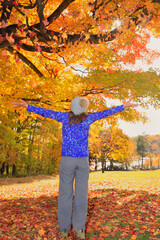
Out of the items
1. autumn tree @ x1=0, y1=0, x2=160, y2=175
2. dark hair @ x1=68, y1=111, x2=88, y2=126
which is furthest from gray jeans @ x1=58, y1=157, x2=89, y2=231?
autumn tree @ x1=0, y1=0, x2=160, y2=175

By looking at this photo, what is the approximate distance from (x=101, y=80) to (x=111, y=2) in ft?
9.10

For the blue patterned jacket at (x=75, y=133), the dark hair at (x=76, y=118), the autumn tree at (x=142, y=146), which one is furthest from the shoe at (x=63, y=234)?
the autumn tree at (x=142, y=146)

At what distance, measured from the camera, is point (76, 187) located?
3.58 metres

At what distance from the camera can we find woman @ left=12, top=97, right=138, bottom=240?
350 centimetres

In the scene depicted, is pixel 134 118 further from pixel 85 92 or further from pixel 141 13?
pixel 141 13

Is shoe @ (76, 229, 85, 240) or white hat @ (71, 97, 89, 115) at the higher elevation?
white hat @ (71, 97, 89, 115)

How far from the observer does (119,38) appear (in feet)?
19.1

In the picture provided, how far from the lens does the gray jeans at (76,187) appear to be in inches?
137

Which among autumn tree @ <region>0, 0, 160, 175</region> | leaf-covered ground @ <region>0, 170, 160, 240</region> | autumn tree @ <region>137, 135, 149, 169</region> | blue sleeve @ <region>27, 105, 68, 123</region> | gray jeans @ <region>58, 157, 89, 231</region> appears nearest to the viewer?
gray jeans @ <region>58, 157, 89, 231</region>

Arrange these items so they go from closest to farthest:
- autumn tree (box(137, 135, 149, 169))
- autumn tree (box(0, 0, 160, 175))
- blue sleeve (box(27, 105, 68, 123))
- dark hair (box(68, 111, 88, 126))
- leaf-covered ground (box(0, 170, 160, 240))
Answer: dark hair (box(68, 111, 88, 126)) < blue sleeve (box(27, 105, 68, 123)) < leaf-covered ground (box(0, 170, 160, 240)) < autumn tree (box(0, 0, 160, 175)) < autumn tree (box(137, 135, 149, 169))

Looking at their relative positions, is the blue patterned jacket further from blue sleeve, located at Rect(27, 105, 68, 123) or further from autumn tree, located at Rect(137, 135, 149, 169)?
autumn tree, located at Rect(137, 135, 149, 169)

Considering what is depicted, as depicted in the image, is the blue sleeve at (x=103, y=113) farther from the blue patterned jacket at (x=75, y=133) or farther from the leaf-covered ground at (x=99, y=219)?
the leaf-covered ground at (x=99, y=219)

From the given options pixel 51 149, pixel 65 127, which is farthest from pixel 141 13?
pixel 51 149

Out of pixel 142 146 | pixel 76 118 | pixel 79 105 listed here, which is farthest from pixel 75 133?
pixel 142 146
